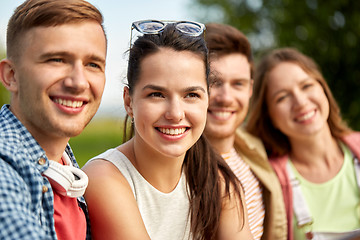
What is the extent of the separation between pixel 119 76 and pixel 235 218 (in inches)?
42.2

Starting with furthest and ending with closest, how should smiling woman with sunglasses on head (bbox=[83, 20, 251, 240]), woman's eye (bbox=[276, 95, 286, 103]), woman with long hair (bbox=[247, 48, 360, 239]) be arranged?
woman's eye (bbox=[276, 95, 286, 103]), woman with long hair (bbox=[247, 48, 360, 239]), smiling woman with sunglasses on head (bbox=[83, 20, 251, 240])

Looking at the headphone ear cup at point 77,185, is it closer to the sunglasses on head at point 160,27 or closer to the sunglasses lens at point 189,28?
the sunglasses on head at point 160,27

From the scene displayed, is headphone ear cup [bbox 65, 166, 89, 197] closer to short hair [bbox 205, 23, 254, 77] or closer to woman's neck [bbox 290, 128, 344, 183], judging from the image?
short hair [bbox 205, 23, 254, 77]

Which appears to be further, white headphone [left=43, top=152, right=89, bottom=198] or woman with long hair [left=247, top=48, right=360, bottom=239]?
woman with long hair [left=247, top=48, right=360, bottom=239]

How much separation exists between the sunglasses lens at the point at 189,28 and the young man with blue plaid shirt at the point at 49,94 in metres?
0.58

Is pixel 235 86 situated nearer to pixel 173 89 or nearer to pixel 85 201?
pixel 173 89

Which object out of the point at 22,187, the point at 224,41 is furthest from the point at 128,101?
the point at 224,41

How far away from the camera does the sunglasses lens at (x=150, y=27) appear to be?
2328 mm

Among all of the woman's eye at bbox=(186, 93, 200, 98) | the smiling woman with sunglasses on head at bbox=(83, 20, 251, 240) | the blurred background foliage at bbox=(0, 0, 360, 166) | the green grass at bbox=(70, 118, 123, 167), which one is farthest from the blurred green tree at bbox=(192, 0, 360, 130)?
the green grass at bbox=(70, 118, 123, 167)

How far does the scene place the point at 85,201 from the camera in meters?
2.17

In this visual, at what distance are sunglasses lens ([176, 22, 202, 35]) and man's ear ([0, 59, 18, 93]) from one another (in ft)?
2.99

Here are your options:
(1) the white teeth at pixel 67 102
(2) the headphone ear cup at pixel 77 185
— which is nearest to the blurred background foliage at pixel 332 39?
(2) the headphone ear cup at pixel 77 185

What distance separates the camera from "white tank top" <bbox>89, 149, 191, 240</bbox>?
90.4 inches

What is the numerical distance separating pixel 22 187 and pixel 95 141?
14.6 m
